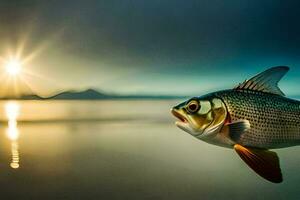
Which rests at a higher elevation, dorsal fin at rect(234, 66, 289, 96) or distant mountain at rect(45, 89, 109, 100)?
distant mountain at rect(45, 89, 109, 100)

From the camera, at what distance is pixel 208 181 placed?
1355 mm

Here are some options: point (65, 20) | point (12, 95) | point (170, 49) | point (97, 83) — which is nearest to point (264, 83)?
point (170, 49)

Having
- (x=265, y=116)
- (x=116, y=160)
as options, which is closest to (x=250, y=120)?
(x=265, y=116)

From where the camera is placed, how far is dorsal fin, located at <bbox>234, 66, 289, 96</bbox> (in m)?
1.03

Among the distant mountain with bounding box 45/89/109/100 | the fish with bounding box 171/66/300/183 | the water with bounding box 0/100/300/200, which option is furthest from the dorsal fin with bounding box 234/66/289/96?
the distant mountain with bounding box 45/89/109/100

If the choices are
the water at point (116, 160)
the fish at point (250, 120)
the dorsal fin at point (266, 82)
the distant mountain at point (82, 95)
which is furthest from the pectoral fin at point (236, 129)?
the distant mountain at point (82, 95)

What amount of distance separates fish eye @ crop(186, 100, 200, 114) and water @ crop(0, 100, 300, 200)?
35cm

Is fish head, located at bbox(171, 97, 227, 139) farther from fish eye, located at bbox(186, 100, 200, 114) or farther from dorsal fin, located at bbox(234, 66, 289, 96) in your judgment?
dorsal fin, located at bbox(234, 66, 289, 96)

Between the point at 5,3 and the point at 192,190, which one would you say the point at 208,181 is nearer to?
the point at 192,190

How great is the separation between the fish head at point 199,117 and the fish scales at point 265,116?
0.14 feet

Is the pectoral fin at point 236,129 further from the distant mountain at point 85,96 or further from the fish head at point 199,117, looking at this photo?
the distant mountain at point 85,96

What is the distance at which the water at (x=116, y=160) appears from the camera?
52.1 inches

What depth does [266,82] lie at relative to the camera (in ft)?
3.42

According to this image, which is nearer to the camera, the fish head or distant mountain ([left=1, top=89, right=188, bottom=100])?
the fish head
